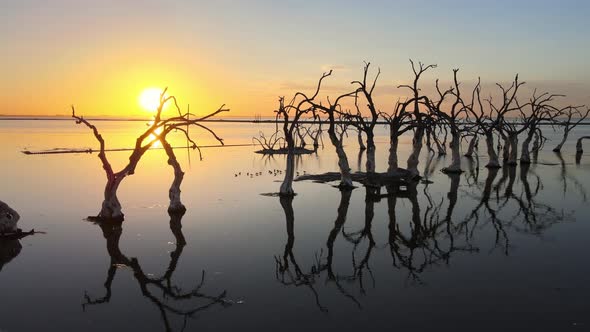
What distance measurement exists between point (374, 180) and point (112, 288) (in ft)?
62.7

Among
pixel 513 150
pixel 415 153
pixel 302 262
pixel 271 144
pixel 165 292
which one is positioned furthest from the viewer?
pixel 271 144

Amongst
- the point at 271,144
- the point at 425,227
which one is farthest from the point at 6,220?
the point at 271,144

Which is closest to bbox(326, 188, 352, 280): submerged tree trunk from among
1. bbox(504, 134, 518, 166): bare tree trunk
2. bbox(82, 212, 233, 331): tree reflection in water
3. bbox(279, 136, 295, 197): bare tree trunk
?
bbox(279, 136, 295, 197): bare tree trunk

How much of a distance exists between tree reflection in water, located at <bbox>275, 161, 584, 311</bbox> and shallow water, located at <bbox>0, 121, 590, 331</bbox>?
71 mm

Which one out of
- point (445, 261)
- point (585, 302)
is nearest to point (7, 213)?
point (445, 261)

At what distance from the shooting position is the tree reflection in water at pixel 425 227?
13.1 m

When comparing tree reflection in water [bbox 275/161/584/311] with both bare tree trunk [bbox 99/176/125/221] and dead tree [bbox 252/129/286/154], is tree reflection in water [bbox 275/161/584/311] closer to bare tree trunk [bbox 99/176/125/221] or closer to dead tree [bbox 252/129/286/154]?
bare tree trunk [bbox 99/176/125/221]

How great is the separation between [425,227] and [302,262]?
6372 mm

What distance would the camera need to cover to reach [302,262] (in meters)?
14.1

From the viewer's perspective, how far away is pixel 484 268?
43.4 feet

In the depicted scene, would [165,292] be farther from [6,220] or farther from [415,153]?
[415,153]

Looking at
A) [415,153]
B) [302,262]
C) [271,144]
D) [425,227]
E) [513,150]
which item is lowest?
[271,144]

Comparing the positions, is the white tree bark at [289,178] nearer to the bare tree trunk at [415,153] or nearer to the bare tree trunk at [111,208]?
the bare tree trunk at [111,208]

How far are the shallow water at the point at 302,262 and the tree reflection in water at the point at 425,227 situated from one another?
0.23 ft
